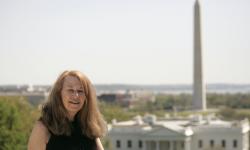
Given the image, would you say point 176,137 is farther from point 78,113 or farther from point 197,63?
point 78,113

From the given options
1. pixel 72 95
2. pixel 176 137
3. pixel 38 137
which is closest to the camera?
pixel 38 137

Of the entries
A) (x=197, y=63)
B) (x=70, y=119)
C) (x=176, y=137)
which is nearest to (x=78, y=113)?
(x=70, y=119)

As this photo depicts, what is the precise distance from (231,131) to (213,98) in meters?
90.4

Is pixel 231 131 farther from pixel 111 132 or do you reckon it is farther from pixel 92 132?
pixel 92 132

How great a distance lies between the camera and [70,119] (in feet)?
13.9

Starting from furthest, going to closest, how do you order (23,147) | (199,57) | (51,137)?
1. (199,57)
2. (23,147)
3. (51,137)

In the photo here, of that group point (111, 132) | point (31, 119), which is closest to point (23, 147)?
point (31, 119)

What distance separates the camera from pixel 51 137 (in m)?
4.12

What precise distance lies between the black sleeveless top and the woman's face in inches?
3.1

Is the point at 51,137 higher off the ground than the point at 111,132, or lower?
higher

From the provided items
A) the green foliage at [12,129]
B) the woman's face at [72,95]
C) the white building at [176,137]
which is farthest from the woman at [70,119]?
the white building at [176,137]

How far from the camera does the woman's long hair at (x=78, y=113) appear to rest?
4164 millimetres

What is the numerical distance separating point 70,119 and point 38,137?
0.78 ft

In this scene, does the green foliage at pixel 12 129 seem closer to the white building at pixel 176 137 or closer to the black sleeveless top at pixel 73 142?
the white building at pixel 176 137
